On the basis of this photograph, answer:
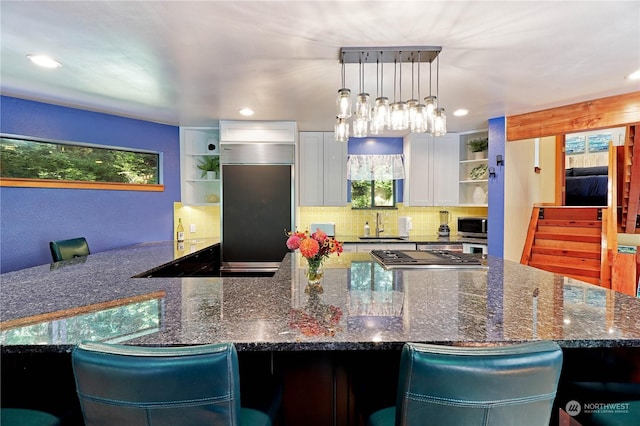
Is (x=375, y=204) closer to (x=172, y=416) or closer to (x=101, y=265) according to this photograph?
(x=101, y=265)

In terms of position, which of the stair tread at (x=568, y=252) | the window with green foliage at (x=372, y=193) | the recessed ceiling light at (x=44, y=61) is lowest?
the stair tread at (x=568, y=252)

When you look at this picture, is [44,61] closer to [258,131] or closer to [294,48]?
[294,48]

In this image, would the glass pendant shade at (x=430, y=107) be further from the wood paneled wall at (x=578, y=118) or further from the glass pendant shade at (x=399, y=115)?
the wood paneled wall at (x=578, y=118)

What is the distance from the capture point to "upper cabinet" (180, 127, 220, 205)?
410 cm

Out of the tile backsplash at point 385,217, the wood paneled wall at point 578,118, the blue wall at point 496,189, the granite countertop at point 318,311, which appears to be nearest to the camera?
the granite countertop at point 318,311

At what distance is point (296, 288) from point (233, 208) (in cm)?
235

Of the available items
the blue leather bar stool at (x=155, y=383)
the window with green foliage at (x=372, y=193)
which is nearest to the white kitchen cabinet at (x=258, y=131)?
the window with green foliage at (x=372, y=193)

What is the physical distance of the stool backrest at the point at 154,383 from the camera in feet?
2.49

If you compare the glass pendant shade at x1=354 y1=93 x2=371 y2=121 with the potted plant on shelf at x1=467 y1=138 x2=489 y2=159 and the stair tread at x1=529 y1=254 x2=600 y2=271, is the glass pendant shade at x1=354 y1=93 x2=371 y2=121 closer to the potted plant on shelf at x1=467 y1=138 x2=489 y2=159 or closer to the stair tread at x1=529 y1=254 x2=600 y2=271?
the potted plant on shelf at x1=467 y1=138 x2=489 y2=159

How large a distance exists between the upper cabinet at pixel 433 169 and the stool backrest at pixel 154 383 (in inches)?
158

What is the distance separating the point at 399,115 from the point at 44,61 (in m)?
2.45

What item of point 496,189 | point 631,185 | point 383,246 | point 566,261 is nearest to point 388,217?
point 383,246

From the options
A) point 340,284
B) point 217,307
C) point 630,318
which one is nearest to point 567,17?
point 630,318

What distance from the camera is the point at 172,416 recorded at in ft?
2.61
